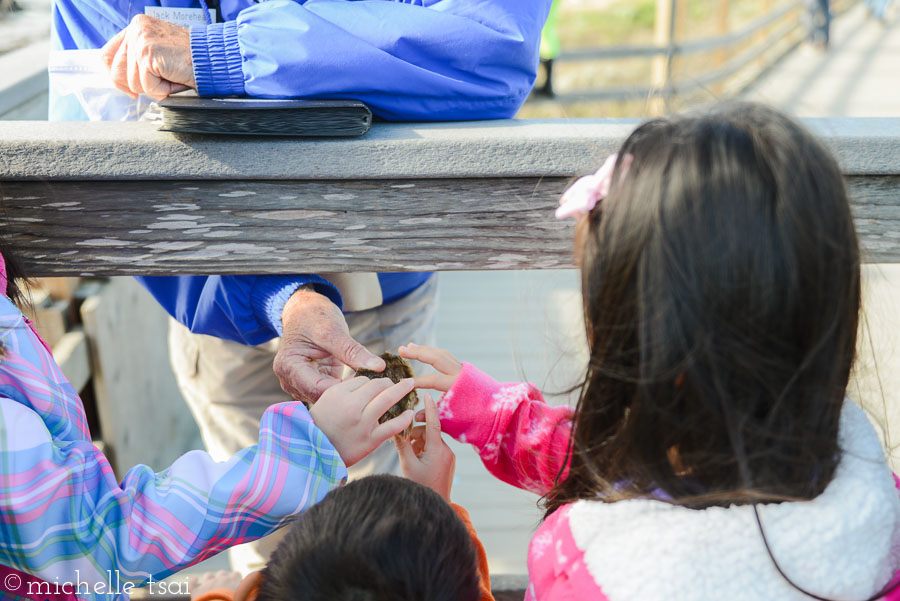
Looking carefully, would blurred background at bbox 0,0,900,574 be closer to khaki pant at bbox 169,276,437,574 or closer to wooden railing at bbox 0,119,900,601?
wooden railing at bbox 0,119,900,601

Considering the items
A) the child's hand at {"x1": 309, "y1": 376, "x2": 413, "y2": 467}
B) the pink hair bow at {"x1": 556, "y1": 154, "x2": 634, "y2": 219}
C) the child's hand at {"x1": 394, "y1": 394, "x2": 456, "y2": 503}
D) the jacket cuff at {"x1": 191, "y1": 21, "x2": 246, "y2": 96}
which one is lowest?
the child's hand at {"x1": 394, "y1": 394, "x2": 456, "y2": 503}

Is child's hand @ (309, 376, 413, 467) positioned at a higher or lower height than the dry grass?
higher

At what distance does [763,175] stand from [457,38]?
0.55 m

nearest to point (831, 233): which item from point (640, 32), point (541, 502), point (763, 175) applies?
point (763, 175)

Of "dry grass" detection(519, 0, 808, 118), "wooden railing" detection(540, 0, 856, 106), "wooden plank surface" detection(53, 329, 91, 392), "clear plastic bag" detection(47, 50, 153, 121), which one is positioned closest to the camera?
A: "clear plastic bag" detection(47, 50, 153, 121)

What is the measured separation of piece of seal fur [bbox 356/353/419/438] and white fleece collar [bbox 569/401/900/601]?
0.44 meters

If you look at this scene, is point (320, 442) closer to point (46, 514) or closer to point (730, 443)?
point (46, 514)

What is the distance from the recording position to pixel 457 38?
1.24 m

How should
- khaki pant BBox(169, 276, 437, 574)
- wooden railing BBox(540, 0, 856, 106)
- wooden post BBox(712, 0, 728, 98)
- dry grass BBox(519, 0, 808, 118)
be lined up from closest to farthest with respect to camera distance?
khaki pant BBox(169, 276, 437, 574), wooden railing BBox(540, 0, 856, 106), wooden post BBox(712, 0, 728, 98), dry grass BBox(519, 0, 808, 118)

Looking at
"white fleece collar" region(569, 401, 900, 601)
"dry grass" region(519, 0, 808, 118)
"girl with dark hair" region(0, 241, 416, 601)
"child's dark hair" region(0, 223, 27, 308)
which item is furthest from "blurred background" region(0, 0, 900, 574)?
"dry grass" region(519, 0, 808, 118)

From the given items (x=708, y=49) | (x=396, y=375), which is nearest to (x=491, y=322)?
(x=396, y=375)

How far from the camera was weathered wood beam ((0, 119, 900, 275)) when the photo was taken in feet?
3.74

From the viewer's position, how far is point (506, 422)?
4.28 feet

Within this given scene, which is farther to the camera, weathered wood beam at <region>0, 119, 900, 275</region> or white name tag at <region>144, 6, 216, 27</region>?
white name tag at <region>144, 6, 216, 27</region>
